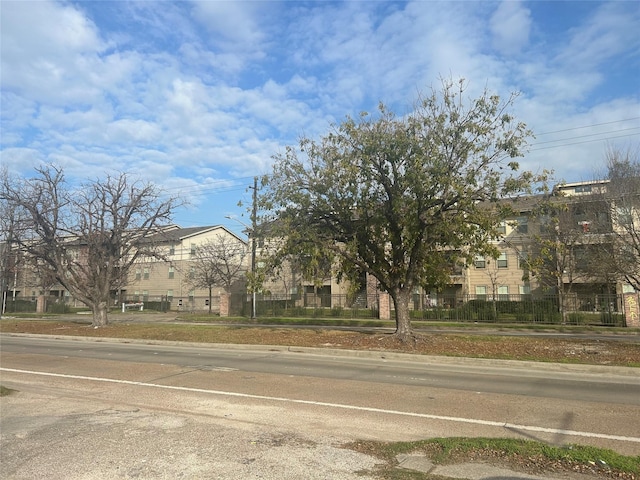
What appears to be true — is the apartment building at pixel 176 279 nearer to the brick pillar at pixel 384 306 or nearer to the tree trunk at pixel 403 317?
the brick pillar at pixel 384 306

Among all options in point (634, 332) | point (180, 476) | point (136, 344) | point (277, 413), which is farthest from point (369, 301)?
point (180, 476)

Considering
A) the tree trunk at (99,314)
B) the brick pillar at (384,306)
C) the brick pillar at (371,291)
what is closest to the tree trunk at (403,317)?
the tree trunk at (99,314)

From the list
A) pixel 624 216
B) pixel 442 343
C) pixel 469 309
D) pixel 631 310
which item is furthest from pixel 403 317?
pixel 631 310

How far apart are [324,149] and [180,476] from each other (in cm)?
1393

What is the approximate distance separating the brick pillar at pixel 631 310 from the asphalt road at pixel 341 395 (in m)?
19.8

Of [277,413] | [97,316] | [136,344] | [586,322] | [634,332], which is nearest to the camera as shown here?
[277,413]

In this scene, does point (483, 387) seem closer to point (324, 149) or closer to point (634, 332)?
point (324, 149)

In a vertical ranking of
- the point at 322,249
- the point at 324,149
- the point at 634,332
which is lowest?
the point at 634,332

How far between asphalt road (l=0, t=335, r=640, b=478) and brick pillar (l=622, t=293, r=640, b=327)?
19.8 meters

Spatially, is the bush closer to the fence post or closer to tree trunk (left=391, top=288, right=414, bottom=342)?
tree trunk (left=391, top=288, right=414, bottom=342)

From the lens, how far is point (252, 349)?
57.7ft

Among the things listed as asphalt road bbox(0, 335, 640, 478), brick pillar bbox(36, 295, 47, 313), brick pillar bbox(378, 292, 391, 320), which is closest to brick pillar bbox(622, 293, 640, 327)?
brick pillar bbox(378, 292, 391, 320)

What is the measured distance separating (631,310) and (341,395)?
2672 cm

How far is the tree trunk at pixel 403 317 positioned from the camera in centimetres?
1764
